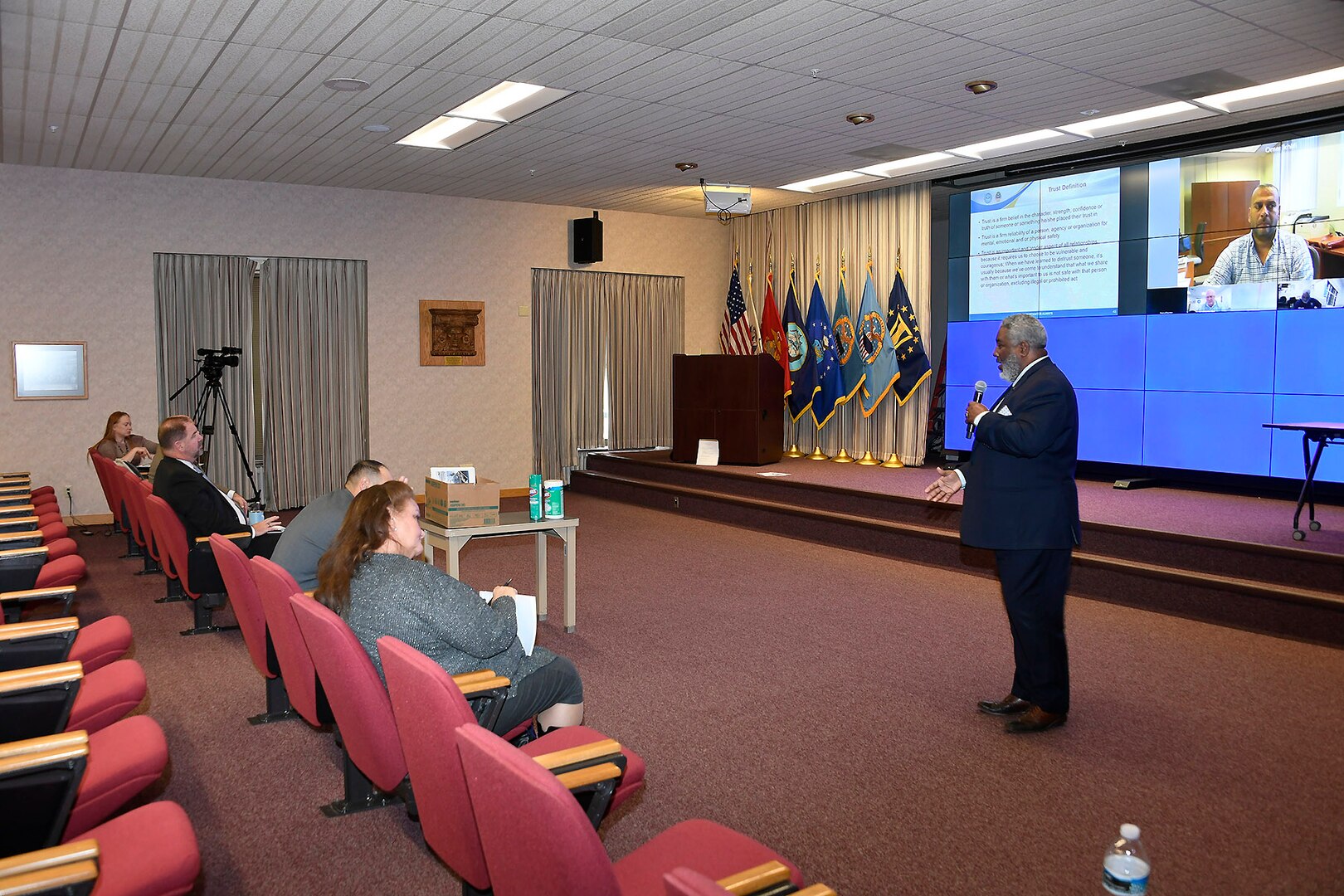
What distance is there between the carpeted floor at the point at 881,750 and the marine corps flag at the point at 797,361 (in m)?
5.30

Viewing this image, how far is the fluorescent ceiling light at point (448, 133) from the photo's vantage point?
7.61m

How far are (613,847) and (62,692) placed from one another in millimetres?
1650

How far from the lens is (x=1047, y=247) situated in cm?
913

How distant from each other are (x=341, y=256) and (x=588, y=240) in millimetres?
2753

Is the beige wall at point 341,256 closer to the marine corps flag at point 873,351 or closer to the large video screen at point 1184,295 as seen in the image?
the marine corps flag at point 873,351

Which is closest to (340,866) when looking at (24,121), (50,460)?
(24,121)

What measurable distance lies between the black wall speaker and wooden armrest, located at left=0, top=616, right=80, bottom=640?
28.9 feet

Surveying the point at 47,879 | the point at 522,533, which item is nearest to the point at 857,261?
the point at 522,533

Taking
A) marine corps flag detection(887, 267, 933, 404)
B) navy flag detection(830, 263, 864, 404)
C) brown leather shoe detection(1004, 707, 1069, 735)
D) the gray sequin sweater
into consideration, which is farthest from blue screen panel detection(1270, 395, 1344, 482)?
the gray sequin sweater

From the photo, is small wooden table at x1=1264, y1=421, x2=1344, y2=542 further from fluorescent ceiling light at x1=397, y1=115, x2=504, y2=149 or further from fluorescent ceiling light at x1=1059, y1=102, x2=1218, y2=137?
fluorescent ceiling light at x1=397, y1=115, x2=504, y2=149

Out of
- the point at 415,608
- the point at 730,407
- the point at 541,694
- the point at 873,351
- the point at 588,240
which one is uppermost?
the point at 588,240

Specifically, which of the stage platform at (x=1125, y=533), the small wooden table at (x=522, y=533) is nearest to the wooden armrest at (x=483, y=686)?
the small wooden table at (x=522, y=533)

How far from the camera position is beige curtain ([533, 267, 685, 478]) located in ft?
38.5

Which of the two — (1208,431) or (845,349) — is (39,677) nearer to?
(1208,431)
